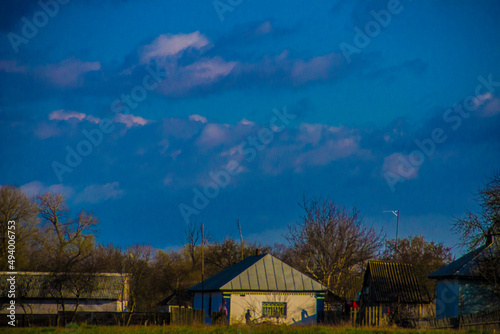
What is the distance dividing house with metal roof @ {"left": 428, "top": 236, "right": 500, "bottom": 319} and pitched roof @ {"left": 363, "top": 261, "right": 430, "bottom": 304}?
112 inches

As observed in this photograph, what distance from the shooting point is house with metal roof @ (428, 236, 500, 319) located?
33.2 m

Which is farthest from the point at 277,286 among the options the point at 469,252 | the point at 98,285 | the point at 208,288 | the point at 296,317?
the point at 98,285

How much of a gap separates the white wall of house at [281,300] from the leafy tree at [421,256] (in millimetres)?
9110

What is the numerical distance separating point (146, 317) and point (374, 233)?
76.0 ft

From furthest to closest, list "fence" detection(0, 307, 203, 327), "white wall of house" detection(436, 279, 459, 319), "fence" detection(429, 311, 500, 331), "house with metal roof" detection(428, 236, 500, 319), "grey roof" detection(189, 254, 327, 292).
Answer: "grey roof" detection(189, 254, 327, 292)
"white wall of house" detection(436, 279, 459, 319)
"house with metal roof" detection(428, 236, 500, 319)
"fence" detection(0, 307, 203, 327)
"fence" detection(429, 311, 500, 331)

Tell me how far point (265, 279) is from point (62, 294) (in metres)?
18.6

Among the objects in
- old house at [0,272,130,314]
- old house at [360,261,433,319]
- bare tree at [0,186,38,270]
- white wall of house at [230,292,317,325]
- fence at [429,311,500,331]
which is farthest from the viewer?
bare tree at [0,186,38,270]

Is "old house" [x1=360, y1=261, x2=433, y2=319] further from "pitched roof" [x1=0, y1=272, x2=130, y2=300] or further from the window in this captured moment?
"pitched roof" [x1=0, y1=272, x2=130, y2=300]

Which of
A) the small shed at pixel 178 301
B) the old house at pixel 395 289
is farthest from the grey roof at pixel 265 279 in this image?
the small shed at pixel 178 301

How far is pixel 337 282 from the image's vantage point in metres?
47.1

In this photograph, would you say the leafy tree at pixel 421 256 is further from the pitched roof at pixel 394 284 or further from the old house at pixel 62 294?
the old house at pixel 62 294

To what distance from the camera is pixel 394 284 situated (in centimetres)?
3756

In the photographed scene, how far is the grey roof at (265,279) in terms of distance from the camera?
1371 inches

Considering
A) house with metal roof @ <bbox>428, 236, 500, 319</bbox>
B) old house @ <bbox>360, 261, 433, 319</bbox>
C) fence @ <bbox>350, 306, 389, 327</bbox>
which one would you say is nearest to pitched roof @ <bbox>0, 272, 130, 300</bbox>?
fence @ <bbox>350, 306, 389, 327</bbox>
